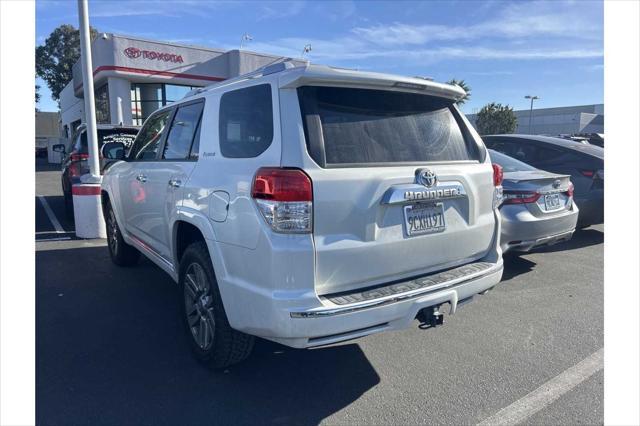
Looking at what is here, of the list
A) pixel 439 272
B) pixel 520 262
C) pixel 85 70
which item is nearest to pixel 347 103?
pixel 439 272

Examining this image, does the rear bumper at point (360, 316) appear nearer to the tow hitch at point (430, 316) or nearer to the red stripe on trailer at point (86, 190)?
the tow hitch at point (430, 316)

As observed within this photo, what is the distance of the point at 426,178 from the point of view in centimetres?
284

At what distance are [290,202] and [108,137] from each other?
24.8ft

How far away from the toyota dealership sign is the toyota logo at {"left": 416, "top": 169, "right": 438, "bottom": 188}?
21438mm

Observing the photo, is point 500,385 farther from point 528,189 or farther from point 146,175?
point 146,175

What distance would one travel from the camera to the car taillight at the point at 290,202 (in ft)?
7.97

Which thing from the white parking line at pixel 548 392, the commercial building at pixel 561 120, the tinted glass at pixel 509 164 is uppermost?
the commercial building at pixel 561 120

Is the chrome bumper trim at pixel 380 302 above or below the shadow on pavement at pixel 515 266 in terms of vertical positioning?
above

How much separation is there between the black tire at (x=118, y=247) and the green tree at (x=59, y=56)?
48647 mm

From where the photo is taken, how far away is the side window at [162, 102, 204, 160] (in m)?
3.57

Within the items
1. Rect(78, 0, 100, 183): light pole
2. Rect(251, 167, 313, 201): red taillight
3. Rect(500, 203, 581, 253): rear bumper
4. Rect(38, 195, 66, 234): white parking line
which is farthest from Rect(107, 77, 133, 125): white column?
Rect(251, 167, 313, 201): red taillight

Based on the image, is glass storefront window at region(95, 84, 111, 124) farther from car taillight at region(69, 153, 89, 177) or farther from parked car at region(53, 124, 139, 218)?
car taillight at region(69, 153, 89, 177)

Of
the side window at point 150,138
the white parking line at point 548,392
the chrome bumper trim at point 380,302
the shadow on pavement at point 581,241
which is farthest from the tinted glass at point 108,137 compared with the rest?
the white parking line at point 548,392

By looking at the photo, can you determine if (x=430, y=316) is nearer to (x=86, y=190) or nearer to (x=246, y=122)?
(x=246, y=122)
